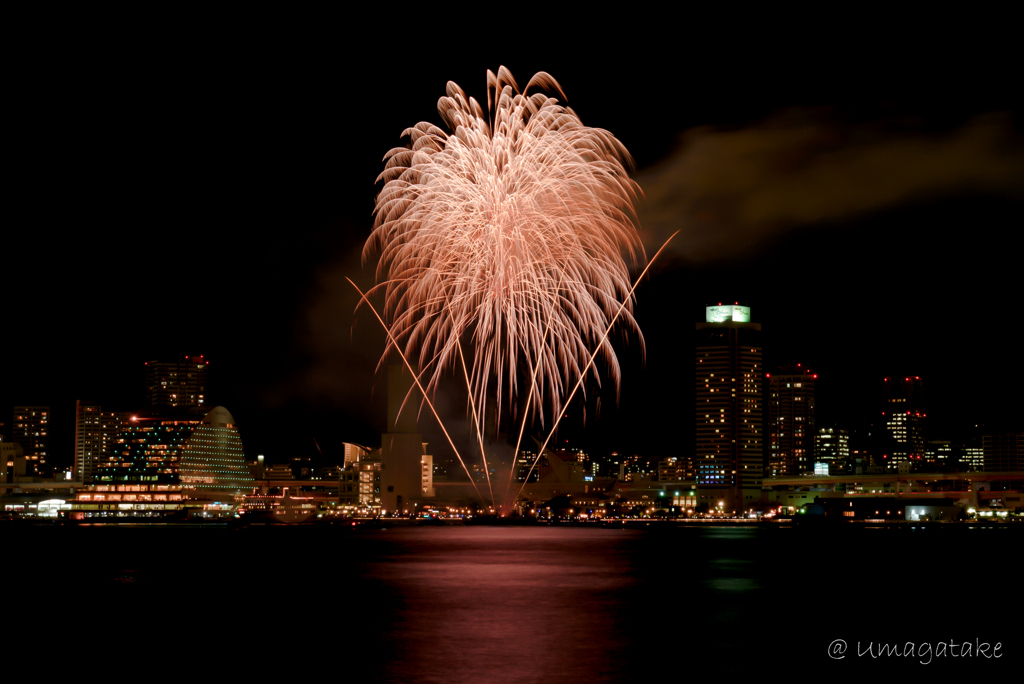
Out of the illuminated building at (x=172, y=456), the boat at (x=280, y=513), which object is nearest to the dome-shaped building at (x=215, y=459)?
the illuminated building at (x=172, y=456)

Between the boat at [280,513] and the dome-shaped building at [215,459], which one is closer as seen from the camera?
the boat at [280,513]

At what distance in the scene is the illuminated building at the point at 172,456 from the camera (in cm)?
16712

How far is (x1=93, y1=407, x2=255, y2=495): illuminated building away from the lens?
167125mm

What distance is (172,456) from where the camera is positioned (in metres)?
167

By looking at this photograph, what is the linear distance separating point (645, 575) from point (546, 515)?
124m

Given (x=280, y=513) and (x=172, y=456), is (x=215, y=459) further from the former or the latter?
(x=280, y=513)

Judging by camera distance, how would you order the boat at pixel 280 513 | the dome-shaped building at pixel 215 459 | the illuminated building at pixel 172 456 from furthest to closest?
1. the dome-shaped building at pixel 215 459
2. the illuminated building at pixel 172 456
3. the boat at pixel 280 513

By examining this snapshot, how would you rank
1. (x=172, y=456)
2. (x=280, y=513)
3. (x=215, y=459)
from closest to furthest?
(x=280, y=513) < (x=172, y=456) < (x=215, y=459)

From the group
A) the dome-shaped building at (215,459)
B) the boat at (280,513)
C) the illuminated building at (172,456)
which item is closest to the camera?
the boat at (280,513)

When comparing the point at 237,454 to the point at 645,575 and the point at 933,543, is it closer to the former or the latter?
the point at 933,543

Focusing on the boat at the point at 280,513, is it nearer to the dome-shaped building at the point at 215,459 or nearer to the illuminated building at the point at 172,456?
the dome-shaped building at the point at 215,459

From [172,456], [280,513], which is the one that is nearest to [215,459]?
[172,456]

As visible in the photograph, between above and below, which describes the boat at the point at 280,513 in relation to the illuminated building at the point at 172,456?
below

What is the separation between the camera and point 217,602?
43438mm
